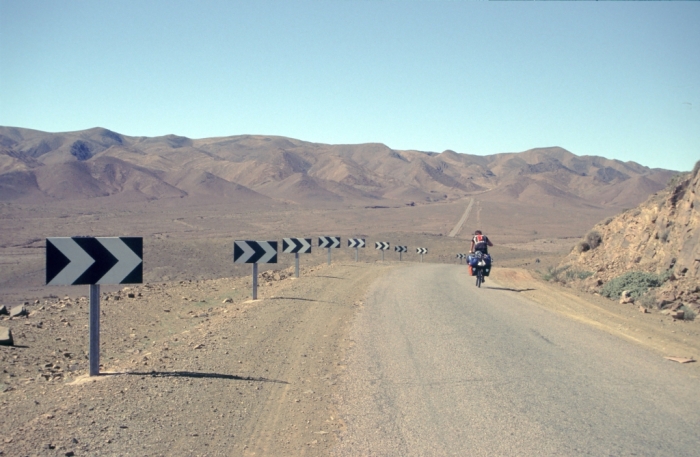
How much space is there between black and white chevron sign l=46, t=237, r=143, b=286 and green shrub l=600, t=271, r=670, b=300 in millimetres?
14636

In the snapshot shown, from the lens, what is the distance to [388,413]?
6625mm

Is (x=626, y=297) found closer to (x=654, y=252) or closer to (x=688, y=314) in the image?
(x=688, y=314)

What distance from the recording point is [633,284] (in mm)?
18906

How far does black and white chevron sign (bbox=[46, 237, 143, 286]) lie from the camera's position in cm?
725

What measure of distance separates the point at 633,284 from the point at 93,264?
1625cm

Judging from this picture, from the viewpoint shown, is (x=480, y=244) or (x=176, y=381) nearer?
(x=176, y=381)

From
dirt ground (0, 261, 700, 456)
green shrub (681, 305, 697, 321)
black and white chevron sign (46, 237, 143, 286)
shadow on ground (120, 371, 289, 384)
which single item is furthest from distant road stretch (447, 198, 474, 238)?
black and white chevron sign (46, 237, 143, 286)

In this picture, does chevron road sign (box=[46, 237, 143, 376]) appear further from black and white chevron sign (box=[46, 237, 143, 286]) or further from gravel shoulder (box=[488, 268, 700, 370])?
gravel shoulder (box=[488, 268, 700, 370])

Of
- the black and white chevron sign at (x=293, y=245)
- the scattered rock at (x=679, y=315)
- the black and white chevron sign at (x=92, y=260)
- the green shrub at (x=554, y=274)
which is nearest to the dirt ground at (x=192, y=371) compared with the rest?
the scattered rock at (x=679, y=315)

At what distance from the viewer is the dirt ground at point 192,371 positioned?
5.63 meters

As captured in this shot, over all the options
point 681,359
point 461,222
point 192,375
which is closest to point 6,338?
point 192,375

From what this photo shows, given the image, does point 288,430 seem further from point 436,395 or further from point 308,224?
point 308,224

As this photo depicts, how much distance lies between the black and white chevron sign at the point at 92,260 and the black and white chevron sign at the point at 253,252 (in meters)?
6.77

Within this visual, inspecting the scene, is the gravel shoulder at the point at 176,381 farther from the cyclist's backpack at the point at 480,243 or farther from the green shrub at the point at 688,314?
the cyclist's backpack at the point at 480,243
